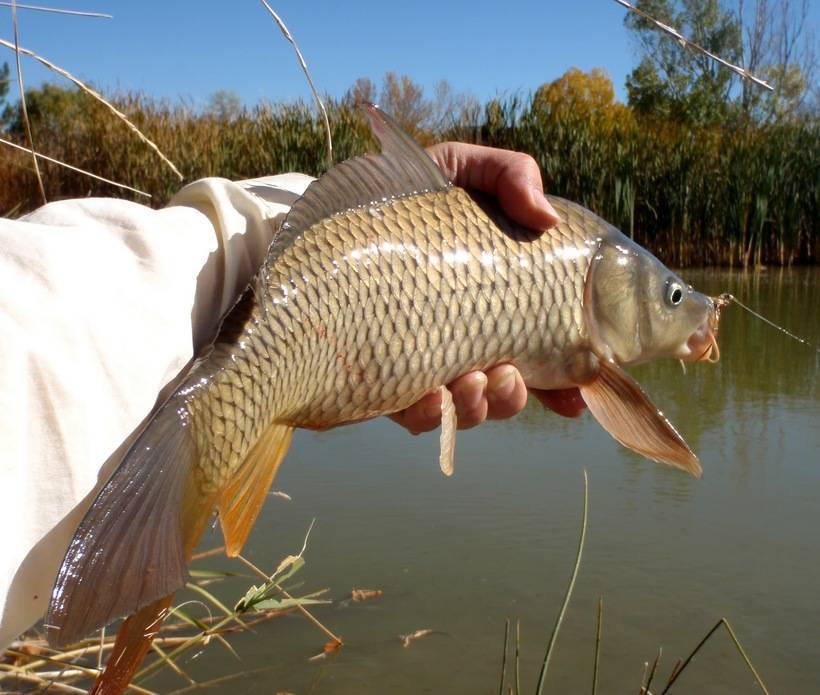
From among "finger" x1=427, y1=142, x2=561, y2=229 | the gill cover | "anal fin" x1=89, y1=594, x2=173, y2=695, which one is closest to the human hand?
"finger" x1=427, y1=142, x2=561, y2=229

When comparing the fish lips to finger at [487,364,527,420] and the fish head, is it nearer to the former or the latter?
the fish head

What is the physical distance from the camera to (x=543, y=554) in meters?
2.74

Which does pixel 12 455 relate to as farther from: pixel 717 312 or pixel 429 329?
pixel 717 312

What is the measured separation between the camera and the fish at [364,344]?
102 centimetres

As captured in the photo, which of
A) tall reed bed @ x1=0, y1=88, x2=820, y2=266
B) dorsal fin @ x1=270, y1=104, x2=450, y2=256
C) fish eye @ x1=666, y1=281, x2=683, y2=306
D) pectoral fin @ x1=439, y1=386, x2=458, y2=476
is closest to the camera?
dorsal fin @ x1=270, y1=104, x2=450, y2=256

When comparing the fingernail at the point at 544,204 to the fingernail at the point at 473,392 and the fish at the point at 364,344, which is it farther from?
the fingernail at the point at 473,392

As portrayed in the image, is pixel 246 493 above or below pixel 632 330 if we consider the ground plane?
below

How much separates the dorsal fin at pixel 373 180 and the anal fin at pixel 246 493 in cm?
30

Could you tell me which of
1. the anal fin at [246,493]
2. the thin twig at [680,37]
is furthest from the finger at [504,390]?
the thin twig at [680,37]

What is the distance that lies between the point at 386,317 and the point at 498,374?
0.30 metres

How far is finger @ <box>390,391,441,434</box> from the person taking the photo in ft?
5.51

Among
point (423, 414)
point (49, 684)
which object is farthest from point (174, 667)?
point (423, 414)

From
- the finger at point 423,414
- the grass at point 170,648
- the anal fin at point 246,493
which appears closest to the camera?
the anal fin at point 246,493

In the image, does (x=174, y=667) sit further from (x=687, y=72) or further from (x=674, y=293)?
(x=687, y=72)
